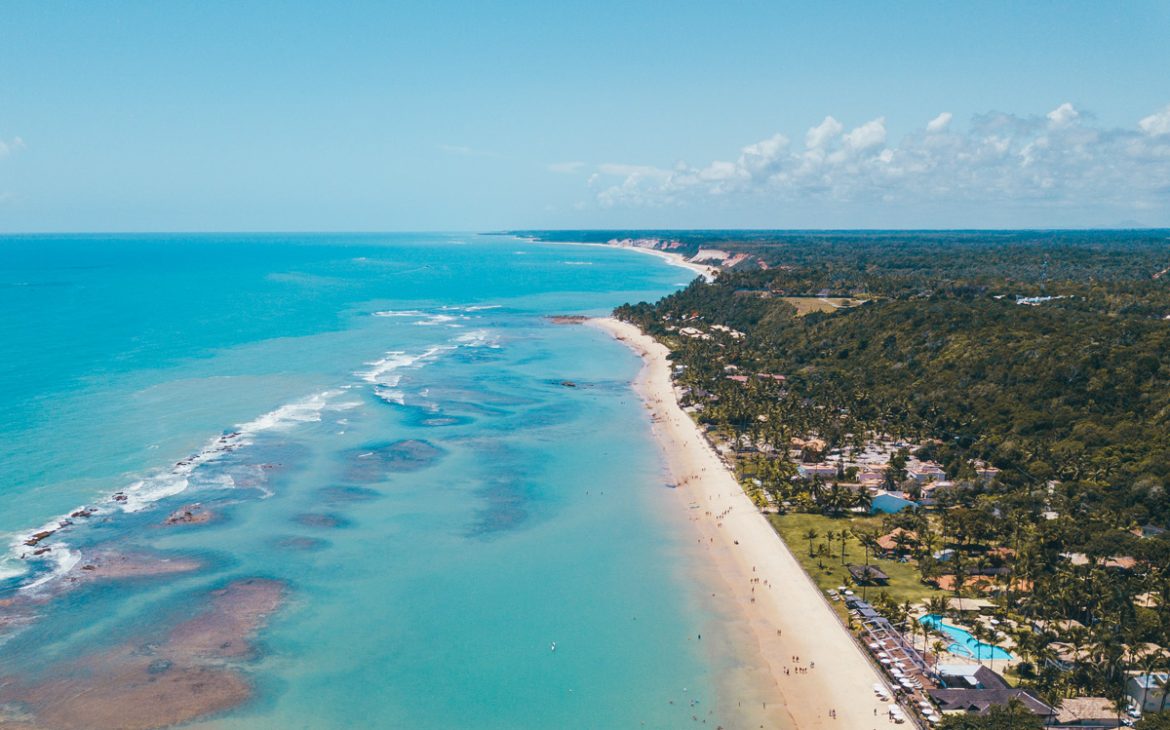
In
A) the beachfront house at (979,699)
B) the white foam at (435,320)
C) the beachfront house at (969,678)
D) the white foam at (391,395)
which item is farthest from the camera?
the white foam at (435,320)

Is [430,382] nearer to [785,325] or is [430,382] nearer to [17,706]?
[785,325]

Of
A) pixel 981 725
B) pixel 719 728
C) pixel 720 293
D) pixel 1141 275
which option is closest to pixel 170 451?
pixel 719 728

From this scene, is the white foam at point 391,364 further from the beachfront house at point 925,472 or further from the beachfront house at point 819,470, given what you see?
the beachfront house at point 925,472

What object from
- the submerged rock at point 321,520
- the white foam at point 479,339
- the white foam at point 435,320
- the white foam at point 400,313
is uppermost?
the white foam at point 400,313

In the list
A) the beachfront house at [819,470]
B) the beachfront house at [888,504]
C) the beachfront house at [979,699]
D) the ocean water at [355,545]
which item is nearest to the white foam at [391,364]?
the ocean water at [355,545]

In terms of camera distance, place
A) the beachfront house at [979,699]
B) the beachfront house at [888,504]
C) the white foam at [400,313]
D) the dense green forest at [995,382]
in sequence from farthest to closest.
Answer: the white foam at [400,313]
the dense green forest at [995,382]
the beachfront house at [888,504]
the beachfront house at [979,699]

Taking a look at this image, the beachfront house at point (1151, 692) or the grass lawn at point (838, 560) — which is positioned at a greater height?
the beachfront house at point (1151, 692)
